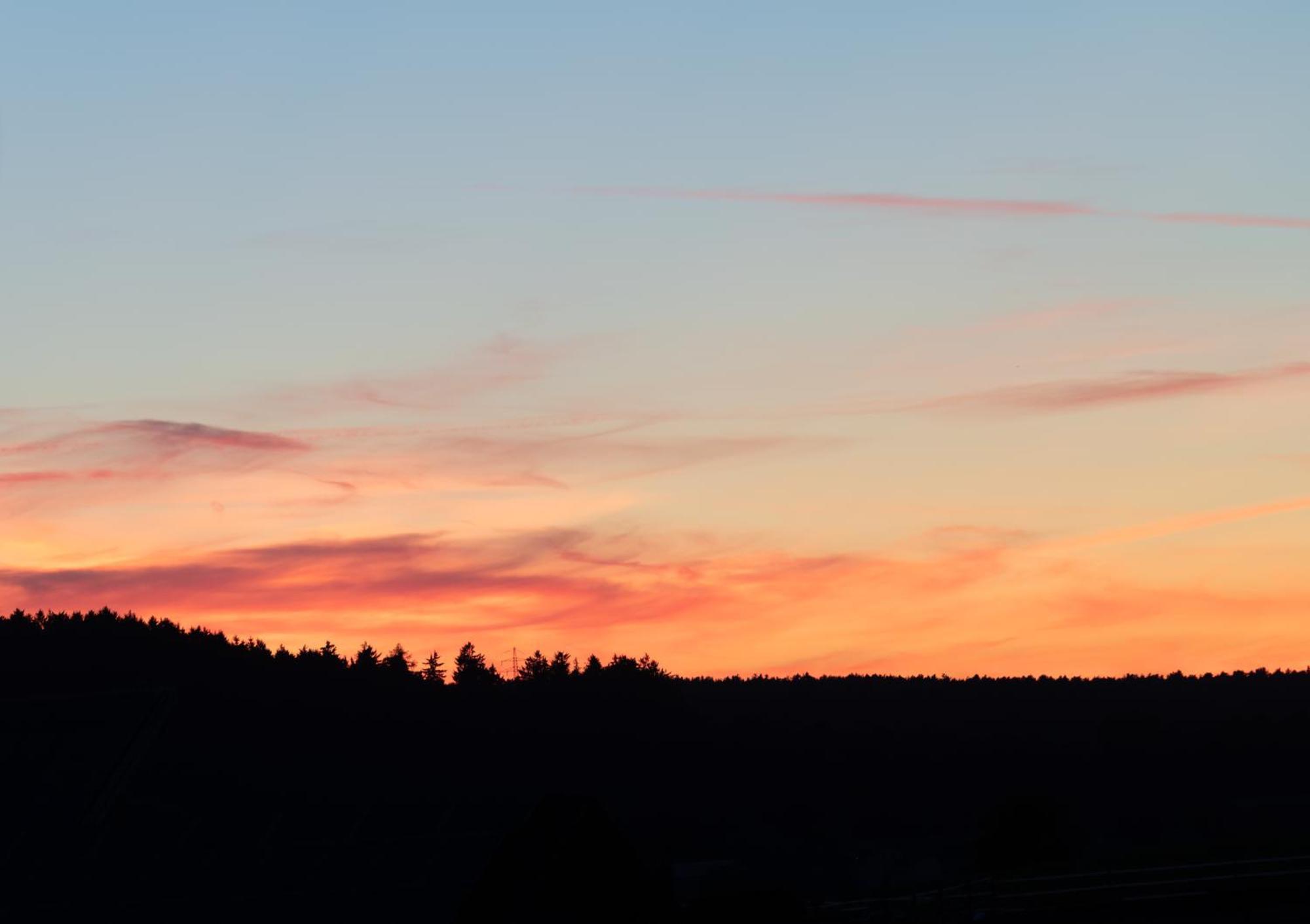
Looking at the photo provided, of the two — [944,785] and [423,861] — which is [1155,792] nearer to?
[944,785]

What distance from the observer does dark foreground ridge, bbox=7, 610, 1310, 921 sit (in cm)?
5281

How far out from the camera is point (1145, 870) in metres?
59.6

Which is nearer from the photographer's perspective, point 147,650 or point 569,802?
point 569,802

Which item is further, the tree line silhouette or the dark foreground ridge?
the tree line silhouette

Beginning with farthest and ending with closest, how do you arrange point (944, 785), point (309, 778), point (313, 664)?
point (313, 664) < point (944, 785) < point (309, 778)

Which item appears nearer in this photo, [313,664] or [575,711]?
[313,664]

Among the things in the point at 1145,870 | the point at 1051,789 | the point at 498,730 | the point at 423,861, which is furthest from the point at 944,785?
the point at 423,861

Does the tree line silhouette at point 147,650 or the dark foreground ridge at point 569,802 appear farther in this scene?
the tree line silhouette at point 147,650

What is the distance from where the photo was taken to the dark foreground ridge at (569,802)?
52.8 m

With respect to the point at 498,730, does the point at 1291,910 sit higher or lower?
lower

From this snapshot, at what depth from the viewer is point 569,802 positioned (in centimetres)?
3212

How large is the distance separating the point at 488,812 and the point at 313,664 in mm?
108549

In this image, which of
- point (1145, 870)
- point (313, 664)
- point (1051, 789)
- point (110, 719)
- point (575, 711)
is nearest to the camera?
point (1145, 870)

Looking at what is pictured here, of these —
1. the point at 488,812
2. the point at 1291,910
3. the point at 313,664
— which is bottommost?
the point at 1291,910
